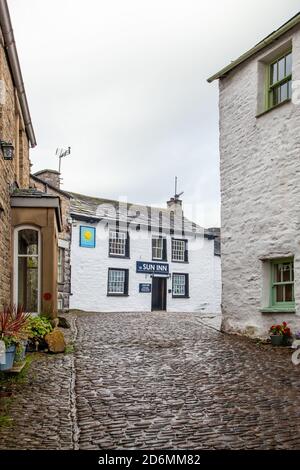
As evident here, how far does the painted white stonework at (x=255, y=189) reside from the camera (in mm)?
11445

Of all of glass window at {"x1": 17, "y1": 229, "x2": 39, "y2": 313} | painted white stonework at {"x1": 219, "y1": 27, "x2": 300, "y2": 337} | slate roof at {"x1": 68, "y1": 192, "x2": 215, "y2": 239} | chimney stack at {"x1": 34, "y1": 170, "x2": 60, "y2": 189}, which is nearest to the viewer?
painted white stonework at {"x1": 219, "y1": 27, "x2": 300, "y2": 337}

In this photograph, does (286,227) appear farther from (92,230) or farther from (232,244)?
(92,230)

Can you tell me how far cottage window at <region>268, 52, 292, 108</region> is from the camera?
11961mm

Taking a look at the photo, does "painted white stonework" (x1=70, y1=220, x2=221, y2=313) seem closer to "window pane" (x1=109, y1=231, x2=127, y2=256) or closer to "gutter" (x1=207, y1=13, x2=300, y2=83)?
"window pane" (x1=109, y1=231, x2=127, y2=256)

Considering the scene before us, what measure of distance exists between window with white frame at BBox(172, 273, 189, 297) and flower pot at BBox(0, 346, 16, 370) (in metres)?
21.9

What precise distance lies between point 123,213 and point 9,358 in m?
21.8

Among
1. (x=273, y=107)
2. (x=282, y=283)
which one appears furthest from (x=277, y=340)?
(x=273, y=107)

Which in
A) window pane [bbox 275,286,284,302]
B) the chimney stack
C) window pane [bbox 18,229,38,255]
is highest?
the chimney stack

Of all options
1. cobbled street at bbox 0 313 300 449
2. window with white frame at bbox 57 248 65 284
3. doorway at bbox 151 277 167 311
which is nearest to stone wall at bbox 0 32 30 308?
cobbled street at bbox 0 313 300 449

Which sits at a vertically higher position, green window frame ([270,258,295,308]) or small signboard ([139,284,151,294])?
green window frame ([270,258,295,308])

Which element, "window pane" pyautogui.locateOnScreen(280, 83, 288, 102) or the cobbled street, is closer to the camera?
the cobbled street

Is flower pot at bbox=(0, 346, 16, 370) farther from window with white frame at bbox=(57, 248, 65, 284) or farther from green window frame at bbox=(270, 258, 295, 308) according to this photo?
window with white frame at bbox=(57, 248, 65, 284)

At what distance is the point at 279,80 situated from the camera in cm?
1225

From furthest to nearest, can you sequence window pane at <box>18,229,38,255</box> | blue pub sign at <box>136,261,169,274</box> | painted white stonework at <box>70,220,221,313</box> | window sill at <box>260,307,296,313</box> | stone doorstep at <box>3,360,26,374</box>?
blue pub sign at <box>136,261,169,274</box> → painted white stonework at <box>70,220,221,313</box> → window pane at <box>18,229,38,255</box> → window sill at <box>260,307,296,313</box> → stone doorstep at <box>3,360,26,374</box>
